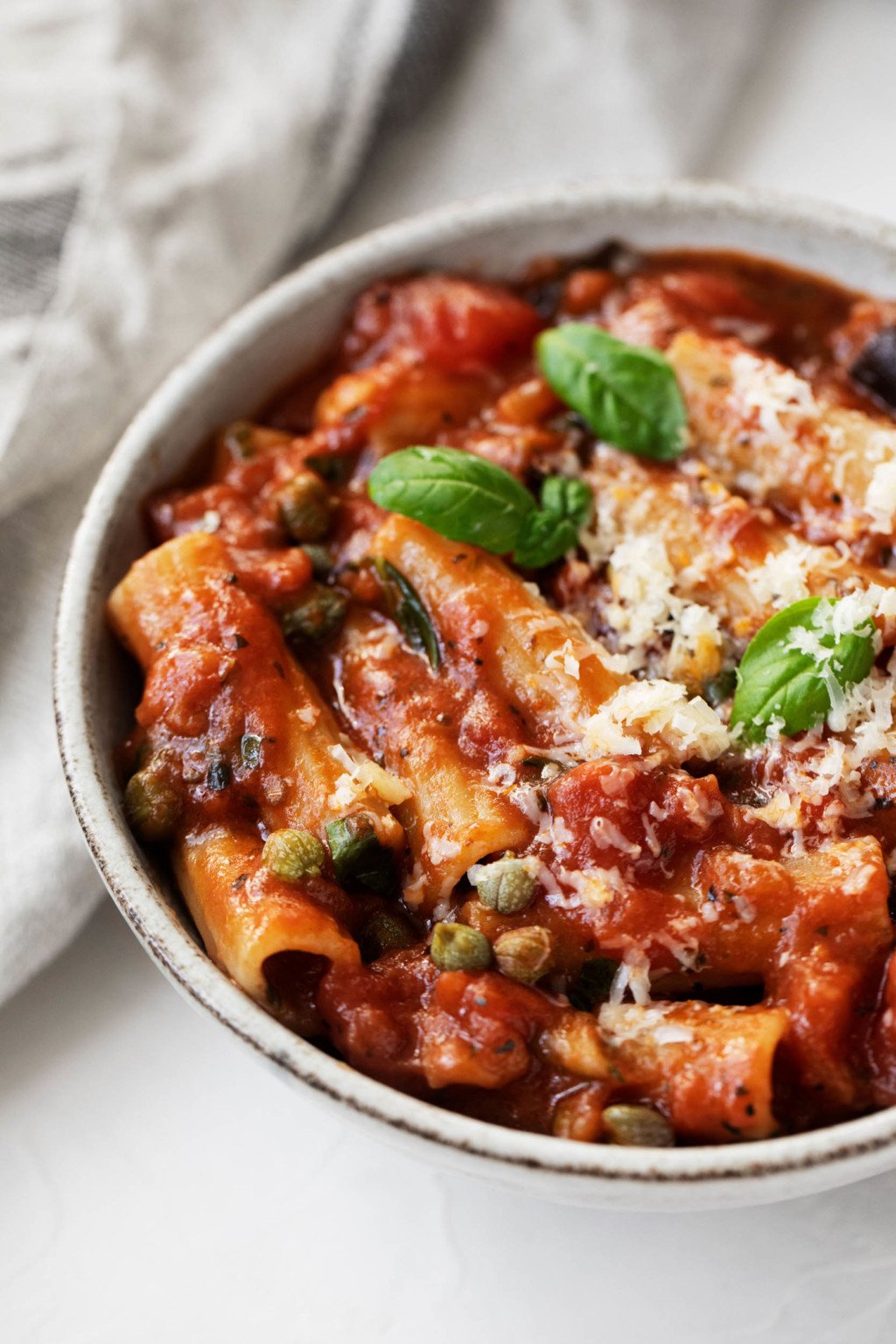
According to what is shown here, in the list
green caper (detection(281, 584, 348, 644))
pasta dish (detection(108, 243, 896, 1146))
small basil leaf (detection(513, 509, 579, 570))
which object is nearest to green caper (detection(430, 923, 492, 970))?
pasta dish (detection(108, 243, 896, 1146))

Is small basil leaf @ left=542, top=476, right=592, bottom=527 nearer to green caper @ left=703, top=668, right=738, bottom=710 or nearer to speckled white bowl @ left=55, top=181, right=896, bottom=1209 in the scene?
green caper @ left=703, top=668, right=738, bottom=710

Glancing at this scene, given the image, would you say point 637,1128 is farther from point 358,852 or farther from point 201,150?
point 201,150

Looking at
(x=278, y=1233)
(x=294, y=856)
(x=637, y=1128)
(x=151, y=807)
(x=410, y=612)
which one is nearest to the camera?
(x=637, y=1128)

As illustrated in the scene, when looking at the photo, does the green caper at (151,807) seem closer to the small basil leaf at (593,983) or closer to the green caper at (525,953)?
the green caper at (525,953)

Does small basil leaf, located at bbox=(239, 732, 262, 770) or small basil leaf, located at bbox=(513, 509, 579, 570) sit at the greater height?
small basil leaf, located at bbox=(513, 509, 579, 570)

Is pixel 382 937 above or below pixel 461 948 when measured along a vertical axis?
below

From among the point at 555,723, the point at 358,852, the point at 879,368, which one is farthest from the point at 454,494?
the point at 879,368

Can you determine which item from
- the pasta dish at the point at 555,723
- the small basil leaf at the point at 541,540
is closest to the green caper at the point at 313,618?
the pasta dish at the point at 555,723
